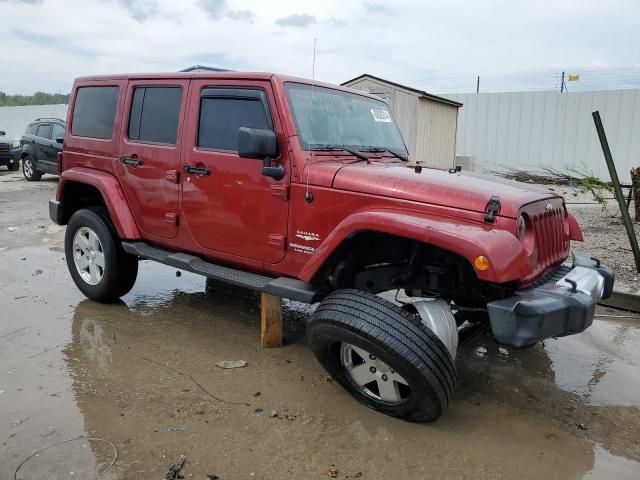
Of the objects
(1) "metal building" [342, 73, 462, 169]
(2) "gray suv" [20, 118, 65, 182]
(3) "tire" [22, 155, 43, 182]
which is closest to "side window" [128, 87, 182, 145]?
(1) "metal building" [342, 73, 462, 169]

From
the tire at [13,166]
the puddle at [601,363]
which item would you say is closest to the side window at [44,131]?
the tire at [13,166]

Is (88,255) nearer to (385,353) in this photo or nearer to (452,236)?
(385,353)

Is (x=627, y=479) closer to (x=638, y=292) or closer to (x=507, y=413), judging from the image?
(x=507, y=413)

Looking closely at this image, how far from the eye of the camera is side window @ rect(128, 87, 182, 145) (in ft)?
14.1

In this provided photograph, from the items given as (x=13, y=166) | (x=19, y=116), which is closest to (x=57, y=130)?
(x=13, y=166)

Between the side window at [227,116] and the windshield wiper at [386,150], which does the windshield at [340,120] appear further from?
the side window at [227,116]

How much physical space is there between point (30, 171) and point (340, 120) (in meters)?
14.4

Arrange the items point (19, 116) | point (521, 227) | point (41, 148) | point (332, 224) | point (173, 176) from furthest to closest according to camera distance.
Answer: point (19, 116) → point (41, 148) → point (173, 176) → point (332, 224) → point (521, 227)

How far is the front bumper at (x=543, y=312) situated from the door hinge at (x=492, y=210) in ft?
1.41

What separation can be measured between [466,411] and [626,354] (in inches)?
68.1

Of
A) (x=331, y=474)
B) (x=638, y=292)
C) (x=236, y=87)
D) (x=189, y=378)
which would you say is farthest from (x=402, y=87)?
(x=331, y=474)

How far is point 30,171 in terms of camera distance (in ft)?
51.3

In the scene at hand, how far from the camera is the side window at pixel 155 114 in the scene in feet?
14.1

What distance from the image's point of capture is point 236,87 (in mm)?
3934
